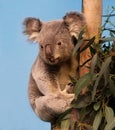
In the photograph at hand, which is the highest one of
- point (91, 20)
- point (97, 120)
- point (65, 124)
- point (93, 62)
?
point (91, 20)

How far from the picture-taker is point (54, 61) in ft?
8.68

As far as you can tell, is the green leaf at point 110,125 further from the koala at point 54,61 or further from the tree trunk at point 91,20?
the koala at point 54,61

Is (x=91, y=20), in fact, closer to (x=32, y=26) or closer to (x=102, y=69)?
(x=102, y=69)

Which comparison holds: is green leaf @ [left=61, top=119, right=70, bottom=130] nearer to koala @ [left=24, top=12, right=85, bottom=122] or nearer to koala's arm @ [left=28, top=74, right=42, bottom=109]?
koala @ [left=24, top=12, right=85, bottom=122]

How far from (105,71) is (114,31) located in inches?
12.8

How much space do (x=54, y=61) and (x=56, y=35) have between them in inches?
8.2

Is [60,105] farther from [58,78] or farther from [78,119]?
[78,119]

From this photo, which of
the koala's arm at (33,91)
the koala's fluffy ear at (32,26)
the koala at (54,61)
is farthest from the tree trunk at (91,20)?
the koala's arm at (33,91)

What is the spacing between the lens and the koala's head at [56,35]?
104 inches

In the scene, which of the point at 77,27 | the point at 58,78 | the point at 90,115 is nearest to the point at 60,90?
the point at 58,78

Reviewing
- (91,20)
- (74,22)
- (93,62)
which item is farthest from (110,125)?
(74,22)

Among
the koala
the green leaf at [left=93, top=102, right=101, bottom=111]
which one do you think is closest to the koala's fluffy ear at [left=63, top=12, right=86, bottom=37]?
the koala

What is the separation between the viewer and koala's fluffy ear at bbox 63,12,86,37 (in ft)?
8.62

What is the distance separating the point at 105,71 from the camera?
198 centimetres
